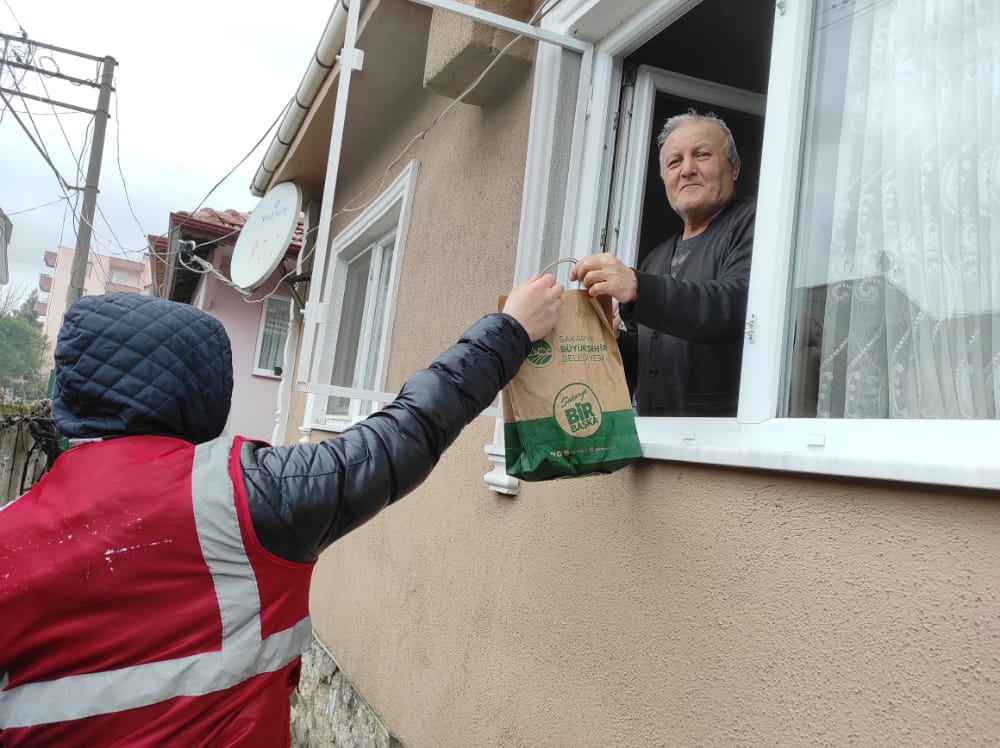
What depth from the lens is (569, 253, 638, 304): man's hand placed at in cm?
178

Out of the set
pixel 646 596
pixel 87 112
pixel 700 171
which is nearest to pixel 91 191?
pixel 87 112

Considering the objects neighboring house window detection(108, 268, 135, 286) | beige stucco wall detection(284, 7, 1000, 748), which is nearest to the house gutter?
beige stucco wall detection(284, 7, 1000, 748)

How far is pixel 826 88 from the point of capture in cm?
172

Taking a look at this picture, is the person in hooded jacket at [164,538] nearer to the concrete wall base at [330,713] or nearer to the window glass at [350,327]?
the concrete wall base at [330,713]

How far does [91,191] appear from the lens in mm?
12164

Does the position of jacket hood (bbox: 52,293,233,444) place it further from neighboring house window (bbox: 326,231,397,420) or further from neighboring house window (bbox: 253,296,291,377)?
neighboring house window (bbox: 253,296,291,377)

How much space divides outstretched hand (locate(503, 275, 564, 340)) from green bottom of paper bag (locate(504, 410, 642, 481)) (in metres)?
0.23

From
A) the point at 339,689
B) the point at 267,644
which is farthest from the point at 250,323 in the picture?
the point at 267,644

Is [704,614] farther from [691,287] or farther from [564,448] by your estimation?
[691,287]

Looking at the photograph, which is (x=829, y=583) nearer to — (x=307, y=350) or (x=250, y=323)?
(x=307, y=350)

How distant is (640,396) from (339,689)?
2695 mm

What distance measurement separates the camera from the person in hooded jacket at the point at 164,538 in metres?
1.18

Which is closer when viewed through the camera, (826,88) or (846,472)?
(846,472)

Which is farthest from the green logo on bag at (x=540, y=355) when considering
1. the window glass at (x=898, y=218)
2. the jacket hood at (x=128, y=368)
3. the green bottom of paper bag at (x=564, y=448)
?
the jacket hood at (x=128, y=368)
